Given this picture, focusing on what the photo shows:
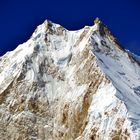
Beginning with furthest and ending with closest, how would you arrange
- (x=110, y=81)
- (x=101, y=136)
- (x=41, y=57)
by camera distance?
(x=41, y=57) < (x=110, y=81) < (x=101, y=136)

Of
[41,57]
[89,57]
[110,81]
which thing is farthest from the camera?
[41,57]

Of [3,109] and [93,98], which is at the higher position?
[3,109]

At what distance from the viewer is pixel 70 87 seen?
132125mm

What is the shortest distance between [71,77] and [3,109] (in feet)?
43.5

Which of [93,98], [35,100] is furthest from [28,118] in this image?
[93,98]

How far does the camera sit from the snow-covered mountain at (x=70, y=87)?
11600 centimetres

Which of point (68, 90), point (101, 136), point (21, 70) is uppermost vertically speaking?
point (21, 70)

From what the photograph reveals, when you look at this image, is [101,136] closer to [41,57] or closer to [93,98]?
[93,98]

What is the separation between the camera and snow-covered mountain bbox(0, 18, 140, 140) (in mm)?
116000

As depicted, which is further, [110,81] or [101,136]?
[110,81]

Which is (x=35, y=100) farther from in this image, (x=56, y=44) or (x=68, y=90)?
(x=56, y=44)

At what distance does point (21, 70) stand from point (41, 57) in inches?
212

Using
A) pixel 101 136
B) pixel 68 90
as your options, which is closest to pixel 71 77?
pixel 68 90

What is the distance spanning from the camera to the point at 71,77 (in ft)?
441
